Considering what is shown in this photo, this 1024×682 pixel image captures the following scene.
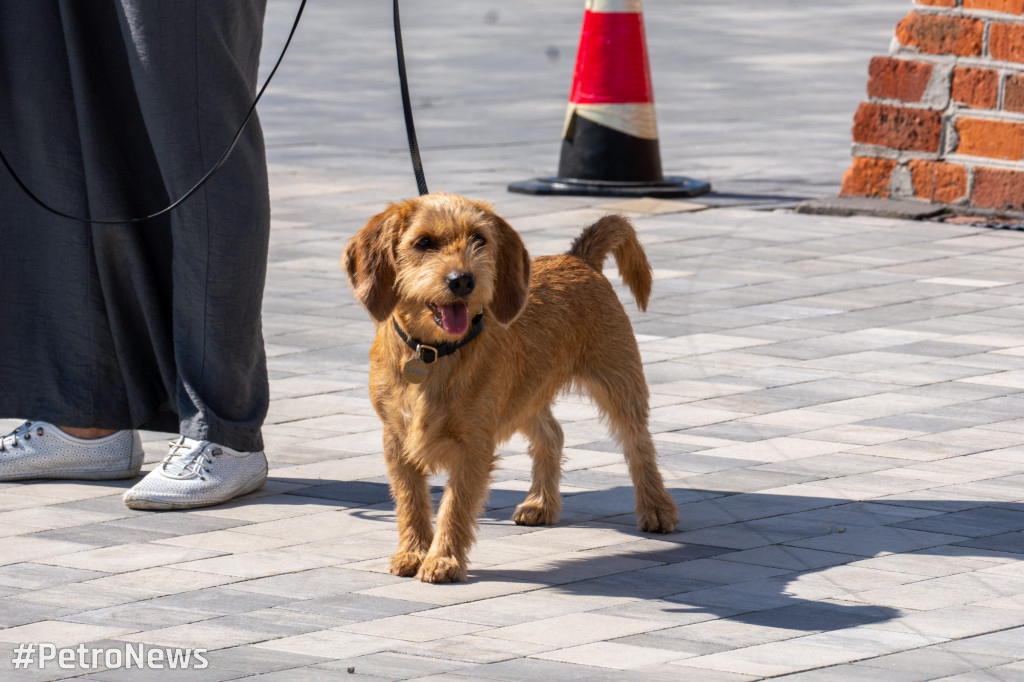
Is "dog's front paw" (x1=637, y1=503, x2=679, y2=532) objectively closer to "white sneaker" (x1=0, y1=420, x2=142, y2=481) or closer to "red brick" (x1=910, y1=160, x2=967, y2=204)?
"white sneaker" (x1=0, y1=420, x2=142, y2=481)

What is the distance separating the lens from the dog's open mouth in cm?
423

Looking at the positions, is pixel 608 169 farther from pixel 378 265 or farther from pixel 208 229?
pixel 378 265

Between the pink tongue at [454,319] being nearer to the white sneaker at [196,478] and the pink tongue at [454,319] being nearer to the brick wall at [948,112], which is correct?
the white sneaker at [196,478]

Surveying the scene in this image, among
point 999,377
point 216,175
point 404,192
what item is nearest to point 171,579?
point 216,175

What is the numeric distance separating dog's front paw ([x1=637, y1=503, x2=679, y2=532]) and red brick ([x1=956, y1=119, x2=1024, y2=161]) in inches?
204

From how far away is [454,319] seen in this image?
4.23 metres

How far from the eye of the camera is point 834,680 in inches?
143

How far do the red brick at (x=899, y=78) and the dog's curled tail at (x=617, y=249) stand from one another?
4808 millimetres

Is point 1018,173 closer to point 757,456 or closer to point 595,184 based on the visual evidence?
point 595,184

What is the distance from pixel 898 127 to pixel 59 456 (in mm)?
5872

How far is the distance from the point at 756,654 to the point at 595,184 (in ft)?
22.0

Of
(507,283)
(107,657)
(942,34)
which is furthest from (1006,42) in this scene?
(107,657)

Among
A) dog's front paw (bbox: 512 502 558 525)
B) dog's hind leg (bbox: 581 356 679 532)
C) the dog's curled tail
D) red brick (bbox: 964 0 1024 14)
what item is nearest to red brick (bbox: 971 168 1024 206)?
red brick (bbox: 964 0 1024 14)

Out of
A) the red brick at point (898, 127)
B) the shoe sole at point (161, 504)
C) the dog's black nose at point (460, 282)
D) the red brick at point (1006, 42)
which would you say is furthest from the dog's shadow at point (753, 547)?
the red brick at point (898, 127)
